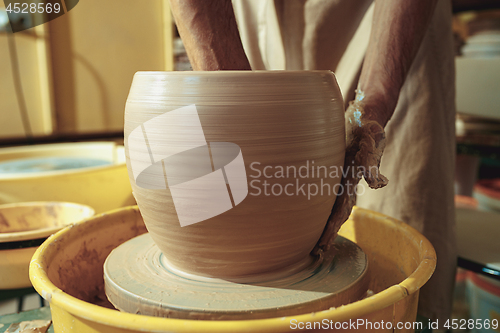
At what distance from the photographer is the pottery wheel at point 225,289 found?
0.44 meters

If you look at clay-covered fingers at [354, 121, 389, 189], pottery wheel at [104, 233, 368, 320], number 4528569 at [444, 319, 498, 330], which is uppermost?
Result: clay-covered fingers at [354, 121, 389, 189]

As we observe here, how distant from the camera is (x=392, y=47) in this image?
0.66 m

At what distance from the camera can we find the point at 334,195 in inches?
21.1

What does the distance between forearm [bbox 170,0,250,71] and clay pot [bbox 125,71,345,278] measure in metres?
0.12

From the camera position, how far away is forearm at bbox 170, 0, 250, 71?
1.89 feet

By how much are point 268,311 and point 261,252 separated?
80 millimetres

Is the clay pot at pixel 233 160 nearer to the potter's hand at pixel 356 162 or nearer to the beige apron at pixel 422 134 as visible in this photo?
the potter's hand at pixel 356 162

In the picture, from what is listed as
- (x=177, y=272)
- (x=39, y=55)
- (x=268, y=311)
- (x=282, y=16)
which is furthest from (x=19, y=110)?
(x=268, y=311)

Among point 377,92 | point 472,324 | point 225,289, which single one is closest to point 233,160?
point 225,289

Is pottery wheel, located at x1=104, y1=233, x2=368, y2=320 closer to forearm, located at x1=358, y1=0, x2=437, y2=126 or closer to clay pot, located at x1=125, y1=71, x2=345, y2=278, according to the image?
clay pot, located at x1=125, y1=71, x2=345, y2=278

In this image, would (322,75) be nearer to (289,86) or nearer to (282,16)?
(289,86)

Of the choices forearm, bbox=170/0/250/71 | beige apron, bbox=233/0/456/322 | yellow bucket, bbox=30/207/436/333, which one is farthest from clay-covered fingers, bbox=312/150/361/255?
beige apron, bbox=233/0/456/322

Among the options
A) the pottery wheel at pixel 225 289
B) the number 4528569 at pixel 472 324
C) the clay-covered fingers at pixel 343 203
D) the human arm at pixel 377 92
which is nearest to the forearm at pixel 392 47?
the human arm at pixel 377 92

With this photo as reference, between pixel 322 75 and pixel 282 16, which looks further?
pixel 282 16
